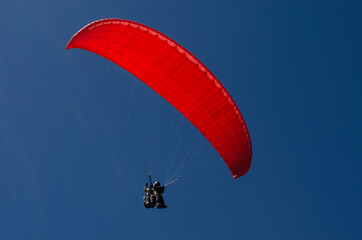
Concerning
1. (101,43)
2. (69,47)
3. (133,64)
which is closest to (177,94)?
(133,64)

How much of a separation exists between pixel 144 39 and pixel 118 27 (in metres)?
0.95

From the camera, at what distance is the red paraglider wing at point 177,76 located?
42.5 ft

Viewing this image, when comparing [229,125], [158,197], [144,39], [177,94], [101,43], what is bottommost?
[158,197]

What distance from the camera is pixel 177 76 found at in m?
13.9

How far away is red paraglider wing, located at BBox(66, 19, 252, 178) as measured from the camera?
13.0 m

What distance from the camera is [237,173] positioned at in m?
15.8

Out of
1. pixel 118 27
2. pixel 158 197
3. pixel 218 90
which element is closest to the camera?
pixel 118 27

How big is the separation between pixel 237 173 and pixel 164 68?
5.36 metres

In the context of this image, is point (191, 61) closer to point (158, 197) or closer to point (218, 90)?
point (218, 90)

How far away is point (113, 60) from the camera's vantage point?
47.7ft

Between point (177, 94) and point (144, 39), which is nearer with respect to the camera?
point (144, 39)

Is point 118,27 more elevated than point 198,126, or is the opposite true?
point 118,27

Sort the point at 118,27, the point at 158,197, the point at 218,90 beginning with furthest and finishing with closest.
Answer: the point at 158,197 < the point at 218,90 < the point at 118,27

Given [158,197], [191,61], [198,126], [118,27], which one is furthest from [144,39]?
[158,197]
